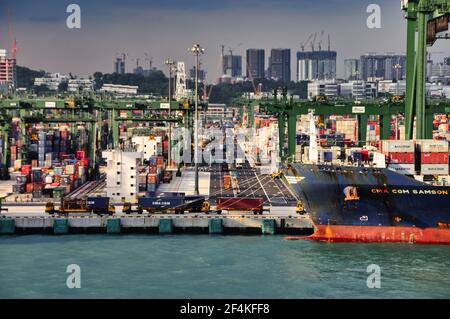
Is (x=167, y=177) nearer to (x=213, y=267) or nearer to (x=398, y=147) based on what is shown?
(x=398, y=147)

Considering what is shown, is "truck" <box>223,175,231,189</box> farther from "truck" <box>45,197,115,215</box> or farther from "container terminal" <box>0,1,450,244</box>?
"truck" <box>45,197,115,215</box>

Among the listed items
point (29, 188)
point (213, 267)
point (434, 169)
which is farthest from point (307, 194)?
point (29, 188)

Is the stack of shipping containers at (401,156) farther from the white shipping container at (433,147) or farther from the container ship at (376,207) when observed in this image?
the container ship at (376,207)

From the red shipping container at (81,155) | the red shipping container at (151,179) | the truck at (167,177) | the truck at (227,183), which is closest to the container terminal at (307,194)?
the red shipping container at (151,179)

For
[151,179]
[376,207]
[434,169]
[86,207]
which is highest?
[434,169]

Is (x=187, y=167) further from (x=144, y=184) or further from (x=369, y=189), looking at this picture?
(x=369, y=189)

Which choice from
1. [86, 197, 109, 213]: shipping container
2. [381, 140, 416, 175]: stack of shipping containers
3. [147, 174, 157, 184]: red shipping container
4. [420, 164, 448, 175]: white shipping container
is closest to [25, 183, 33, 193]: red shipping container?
[147, 174, 157, 184]: red shipping container
